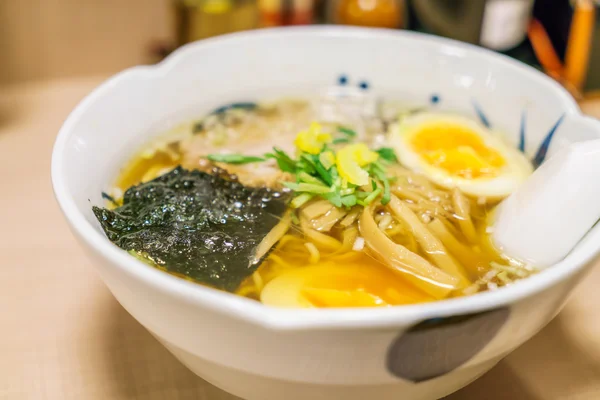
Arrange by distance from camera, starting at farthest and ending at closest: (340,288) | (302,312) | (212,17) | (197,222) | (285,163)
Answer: (212,17)
(285,163)
(197,222)
(340,288)
(302,312)

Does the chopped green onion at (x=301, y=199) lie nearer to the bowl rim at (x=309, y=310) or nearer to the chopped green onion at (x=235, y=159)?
the chopped green onion at (x=235, y=159)

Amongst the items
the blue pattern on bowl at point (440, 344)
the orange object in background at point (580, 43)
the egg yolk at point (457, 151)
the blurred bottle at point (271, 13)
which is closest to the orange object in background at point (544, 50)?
the orange object in background at point (580, 43)

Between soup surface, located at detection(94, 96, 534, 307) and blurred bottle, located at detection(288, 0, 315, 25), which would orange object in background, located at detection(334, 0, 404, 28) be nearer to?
blurred bottle, located at detection(288, 0, 315, 25)

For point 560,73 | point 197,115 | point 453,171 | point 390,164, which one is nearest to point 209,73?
point 197,115

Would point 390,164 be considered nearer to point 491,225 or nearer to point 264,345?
point 491,225

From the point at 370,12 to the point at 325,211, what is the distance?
1.07 metres

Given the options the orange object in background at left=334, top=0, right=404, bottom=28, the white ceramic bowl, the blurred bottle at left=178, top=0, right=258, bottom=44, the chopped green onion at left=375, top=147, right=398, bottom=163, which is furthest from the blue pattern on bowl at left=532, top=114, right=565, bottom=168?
the blurred bottle at left=178, top=0, right=258, bottom=44

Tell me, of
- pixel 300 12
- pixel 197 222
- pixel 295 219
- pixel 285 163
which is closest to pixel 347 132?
pixel 285 163

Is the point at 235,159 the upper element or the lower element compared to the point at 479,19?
lower

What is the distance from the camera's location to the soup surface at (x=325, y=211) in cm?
87

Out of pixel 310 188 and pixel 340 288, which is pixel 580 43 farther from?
pixel 340 288

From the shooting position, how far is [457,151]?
1.20 meters

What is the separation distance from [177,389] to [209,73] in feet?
2.66

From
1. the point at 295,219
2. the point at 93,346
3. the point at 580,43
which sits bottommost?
the point at 93,346
